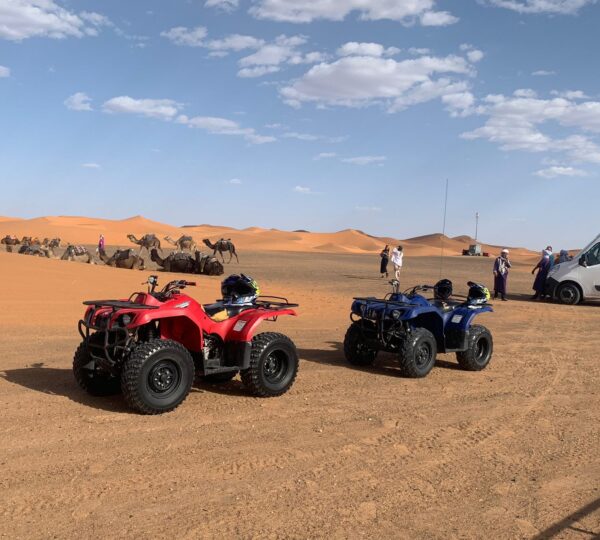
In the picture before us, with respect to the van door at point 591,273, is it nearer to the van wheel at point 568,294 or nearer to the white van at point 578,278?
the white van at point 578,278

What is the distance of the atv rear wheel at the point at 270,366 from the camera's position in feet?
23.4

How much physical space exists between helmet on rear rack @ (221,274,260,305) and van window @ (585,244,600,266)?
51.9ft

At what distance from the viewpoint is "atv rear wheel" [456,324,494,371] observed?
920 centimetres

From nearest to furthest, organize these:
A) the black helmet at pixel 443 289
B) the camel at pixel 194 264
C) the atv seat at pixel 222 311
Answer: the atv seat at pixel 222 311, the black helmet at pixel 443 289, the camel at pixel 194 264

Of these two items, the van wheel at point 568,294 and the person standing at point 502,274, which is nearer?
the van wheel at point 568,294

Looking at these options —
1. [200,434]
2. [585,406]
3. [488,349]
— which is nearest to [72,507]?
[200,434]

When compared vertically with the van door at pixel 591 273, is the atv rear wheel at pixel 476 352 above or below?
below

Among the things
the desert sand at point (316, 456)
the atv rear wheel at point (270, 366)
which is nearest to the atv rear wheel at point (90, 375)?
the desert sand at point (316, 456)

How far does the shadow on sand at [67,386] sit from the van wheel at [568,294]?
1545cm

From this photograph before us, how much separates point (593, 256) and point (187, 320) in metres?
17.1

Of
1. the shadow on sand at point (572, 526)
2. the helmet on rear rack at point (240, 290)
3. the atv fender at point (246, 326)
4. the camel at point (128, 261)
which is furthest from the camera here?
the camel at point (128, 261)

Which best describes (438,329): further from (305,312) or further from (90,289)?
(90,289)

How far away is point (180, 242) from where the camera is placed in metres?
43.9

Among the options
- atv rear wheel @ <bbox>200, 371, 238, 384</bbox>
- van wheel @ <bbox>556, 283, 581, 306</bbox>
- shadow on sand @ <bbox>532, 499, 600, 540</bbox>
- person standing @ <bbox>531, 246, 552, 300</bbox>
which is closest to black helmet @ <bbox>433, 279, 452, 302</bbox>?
atv rear wheel @ <bbox>200, 371, 238, 384</bbox>
